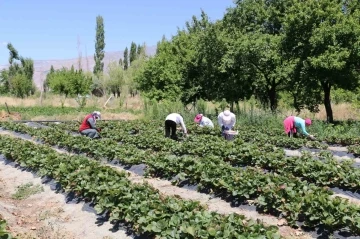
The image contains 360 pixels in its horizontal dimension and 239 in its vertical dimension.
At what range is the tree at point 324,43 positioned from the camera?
52.2 ft

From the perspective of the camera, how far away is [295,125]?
41.8 ft

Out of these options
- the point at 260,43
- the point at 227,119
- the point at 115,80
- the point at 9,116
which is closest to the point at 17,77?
the point at 115,80

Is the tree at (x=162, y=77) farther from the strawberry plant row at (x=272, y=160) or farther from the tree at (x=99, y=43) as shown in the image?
the tree at (x=99, y=43)

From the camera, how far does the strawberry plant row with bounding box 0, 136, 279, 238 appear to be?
4.58 m

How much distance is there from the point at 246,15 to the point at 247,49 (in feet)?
12.6

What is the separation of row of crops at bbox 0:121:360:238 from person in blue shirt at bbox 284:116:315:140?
557 millimetres

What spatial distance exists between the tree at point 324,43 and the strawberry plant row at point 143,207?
37.5 ft

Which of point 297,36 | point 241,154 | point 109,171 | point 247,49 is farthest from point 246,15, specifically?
point 109,171

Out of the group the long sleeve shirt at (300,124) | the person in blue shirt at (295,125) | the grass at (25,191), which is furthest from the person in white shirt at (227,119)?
the grass at (25,191)

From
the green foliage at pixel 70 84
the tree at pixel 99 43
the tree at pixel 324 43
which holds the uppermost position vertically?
the tree at pixel 99 43

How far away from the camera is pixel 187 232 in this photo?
14.9ft

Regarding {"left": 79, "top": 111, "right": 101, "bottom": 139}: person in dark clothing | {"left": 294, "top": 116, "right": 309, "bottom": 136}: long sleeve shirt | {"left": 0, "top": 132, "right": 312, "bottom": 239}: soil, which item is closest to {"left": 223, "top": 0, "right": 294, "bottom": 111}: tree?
{"left": 294, "top": 116, "right": 309, "bottom": 136}: long sleeve shirt

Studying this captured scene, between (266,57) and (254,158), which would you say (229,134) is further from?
(266,57)

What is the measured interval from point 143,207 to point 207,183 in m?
2.26
